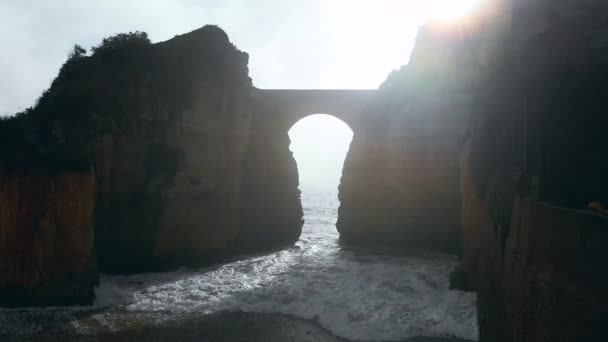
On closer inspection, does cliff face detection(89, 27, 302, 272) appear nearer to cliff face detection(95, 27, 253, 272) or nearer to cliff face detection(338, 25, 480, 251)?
cliff face detection(95, 27, 253, 272)

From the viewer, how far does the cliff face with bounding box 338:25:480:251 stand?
2564cm

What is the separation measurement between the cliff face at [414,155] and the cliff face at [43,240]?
18545 mm

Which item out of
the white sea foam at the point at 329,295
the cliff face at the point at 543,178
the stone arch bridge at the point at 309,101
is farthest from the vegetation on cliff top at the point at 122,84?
the cliff face at the point at 543,178

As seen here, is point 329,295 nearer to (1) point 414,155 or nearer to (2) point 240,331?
(2) point 240,331

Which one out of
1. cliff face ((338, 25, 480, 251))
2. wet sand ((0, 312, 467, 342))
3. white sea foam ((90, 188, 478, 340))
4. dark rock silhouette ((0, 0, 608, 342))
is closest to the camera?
dark rock silhouette ((0, 0, 608, 342))

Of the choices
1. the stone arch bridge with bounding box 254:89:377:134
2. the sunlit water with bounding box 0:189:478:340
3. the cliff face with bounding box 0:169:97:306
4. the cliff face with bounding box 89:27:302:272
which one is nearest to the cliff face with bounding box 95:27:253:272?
the cliff face with bounding box 89:27:302:272

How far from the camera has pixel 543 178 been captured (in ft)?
18.8

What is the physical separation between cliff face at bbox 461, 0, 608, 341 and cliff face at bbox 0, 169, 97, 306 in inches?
397

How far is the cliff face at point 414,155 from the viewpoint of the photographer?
2564cm

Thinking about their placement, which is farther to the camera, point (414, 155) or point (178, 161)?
point (414, 155)

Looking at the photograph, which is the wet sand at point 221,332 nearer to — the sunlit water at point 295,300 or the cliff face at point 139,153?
the sunlit water at point 295,300

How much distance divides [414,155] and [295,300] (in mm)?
15980

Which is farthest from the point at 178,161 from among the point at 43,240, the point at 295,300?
the point at 295,300

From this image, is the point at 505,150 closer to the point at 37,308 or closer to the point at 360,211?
the point at 37,308
